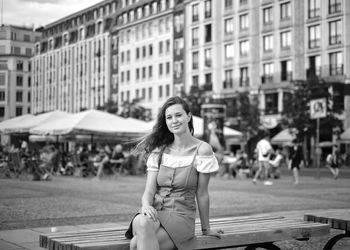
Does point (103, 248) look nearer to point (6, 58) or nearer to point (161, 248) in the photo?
point (161, 248)

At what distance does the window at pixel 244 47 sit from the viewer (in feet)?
194

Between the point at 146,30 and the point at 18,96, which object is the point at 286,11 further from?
the point at 18,96

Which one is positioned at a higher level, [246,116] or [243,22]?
[243,22]

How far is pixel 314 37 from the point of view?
5253 centimetres

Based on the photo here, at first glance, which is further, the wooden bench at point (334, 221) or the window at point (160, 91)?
the window at point (160, 91)

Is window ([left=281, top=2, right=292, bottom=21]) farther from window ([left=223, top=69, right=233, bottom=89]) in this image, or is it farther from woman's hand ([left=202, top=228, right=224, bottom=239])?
woman's hand ([left=202, top=228, right=224, bottom=239])

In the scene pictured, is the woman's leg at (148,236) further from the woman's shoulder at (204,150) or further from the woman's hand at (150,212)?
the woman's shoulder at (204,150)

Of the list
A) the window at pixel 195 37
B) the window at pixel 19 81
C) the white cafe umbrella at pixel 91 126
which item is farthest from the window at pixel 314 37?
the window at pixel 19 81

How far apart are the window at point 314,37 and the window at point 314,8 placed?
980 millimetres

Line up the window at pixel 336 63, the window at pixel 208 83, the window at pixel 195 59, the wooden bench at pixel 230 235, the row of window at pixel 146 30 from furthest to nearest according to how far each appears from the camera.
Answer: the row of window at pixel 146 30 < the window at pixel 195 59 < the window at pixel 208 83 < the window at pixel 336 63 < the wooden bench at pixel 230 235

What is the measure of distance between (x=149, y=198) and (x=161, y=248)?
15.6 inches

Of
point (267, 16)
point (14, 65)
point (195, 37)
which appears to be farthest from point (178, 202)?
point (195, 37)

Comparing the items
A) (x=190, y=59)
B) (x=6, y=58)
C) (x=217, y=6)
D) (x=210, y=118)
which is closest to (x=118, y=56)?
(x=190, y=59)

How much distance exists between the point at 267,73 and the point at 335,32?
8420 millimetres
